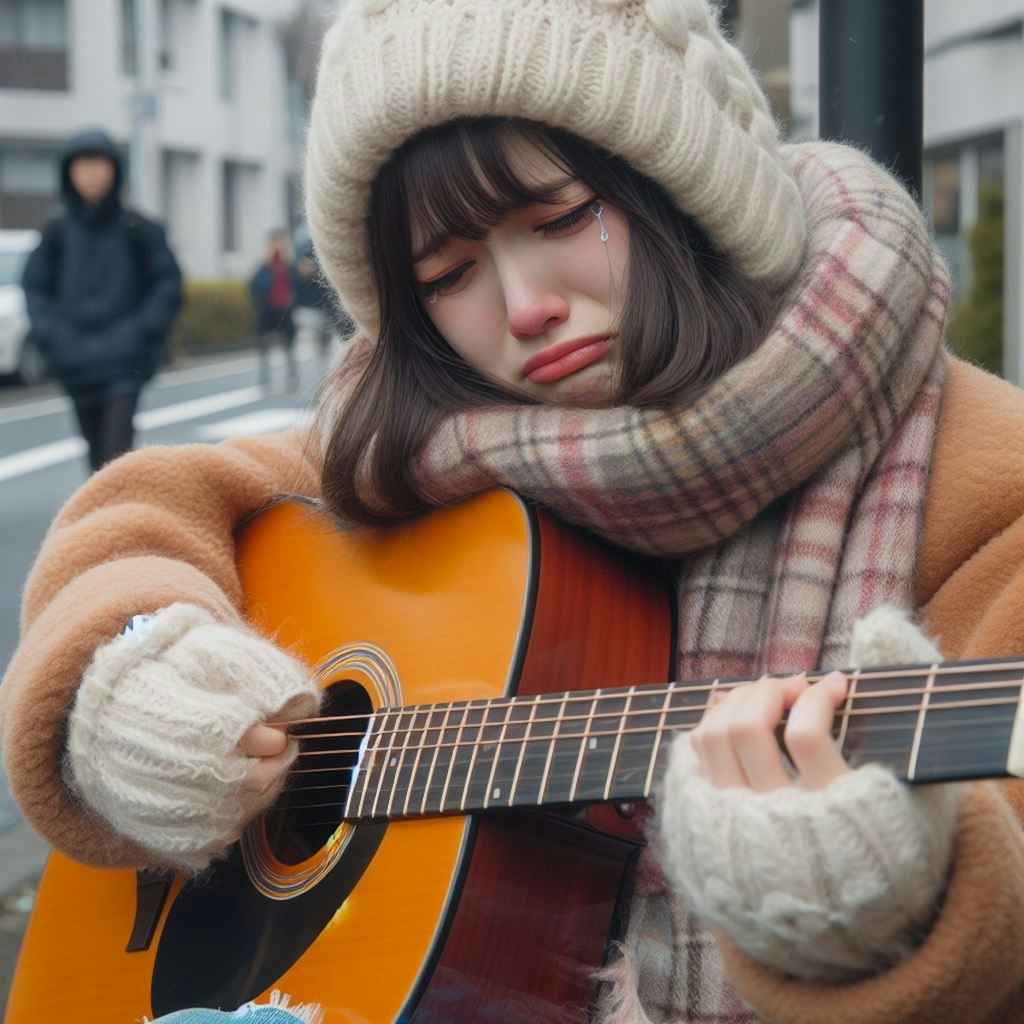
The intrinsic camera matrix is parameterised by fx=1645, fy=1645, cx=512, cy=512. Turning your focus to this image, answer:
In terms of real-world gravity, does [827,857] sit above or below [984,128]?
above

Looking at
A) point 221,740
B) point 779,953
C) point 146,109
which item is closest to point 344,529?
point 221,740

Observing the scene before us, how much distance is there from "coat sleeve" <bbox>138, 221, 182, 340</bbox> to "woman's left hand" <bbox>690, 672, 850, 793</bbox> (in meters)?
6.54

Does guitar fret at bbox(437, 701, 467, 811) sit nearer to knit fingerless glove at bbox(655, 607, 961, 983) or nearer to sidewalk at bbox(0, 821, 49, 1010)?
knit fingerless glove at bbox(655, 607, 961, 983)

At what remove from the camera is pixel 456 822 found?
1793 millimetres

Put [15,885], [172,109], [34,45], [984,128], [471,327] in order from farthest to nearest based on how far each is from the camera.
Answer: [172,109] < [34,45] < [984,128] < [15,885] < [471,327]

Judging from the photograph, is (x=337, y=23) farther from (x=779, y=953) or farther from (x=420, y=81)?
(x=779, y=953)

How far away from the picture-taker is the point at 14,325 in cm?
1711

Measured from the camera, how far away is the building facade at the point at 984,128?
311 inches

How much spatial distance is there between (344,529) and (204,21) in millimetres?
34286

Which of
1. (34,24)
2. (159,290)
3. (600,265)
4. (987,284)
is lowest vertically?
(34,24)

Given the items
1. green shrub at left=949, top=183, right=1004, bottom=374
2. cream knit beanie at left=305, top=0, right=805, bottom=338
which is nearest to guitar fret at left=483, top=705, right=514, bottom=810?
cream knit beanie at left=305, top=0, right=805, bottom=338

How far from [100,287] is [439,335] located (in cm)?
568

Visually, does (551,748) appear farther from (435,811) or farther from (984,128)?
(984,128)

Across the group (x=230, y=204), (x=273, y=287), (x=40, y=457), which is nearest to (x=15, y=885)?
(x=40, y=457)
